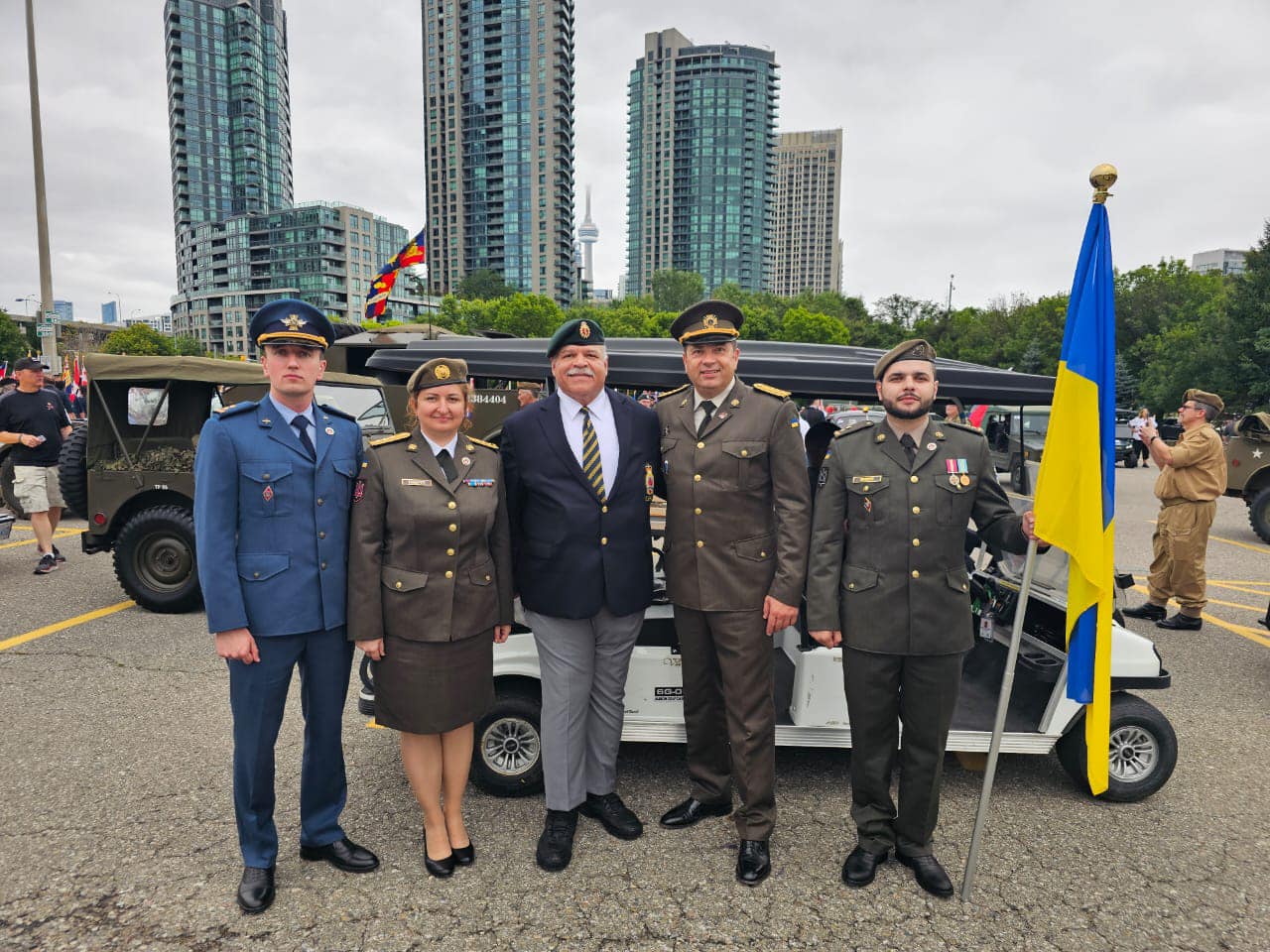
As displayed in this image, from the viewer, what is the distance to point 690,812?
3.05 metres

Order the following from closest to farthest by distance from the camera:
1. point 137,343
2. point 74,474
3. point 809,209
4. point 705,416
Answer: point 705,416
point 74,474
point 137,343
point 809,209

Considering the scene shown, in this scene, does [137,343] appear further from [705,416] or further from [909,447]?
[909,447]

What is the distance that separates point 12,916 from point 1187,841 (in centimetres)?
443

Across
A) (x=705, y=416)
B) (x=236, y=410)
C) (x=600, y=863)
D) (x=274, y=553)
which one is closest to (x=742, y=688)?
(x=600, y=863)

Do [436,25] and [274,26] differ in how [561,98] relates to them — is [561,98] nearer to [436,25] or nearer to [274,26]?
[436,25]

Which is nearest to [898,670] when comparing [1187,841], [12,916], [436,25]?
[1187,841]

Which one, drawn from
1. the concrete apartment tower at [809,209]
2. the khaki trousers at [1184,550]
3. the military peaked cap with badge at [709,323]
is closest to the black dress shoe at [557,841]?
the military peaked cap with badge at [709,323]

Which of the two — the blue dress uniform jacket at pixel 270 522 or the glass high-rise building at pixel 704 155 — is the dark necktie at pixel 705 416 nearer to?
the blue dress uniform jacket at pixel 270 522

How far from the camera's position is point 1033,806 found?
321 centimetres

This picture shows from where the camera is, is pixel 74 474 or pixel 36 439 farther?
pixel 36 439

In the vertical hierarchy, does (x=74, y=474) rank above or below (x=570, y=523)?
below

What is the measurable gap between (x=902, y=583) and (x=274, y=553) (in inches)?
87.4

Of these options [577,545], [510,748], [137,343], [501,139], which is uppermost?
[501,139]

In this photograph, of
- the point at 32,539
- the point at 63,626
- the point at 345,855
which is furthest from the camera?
the point at 32,539
